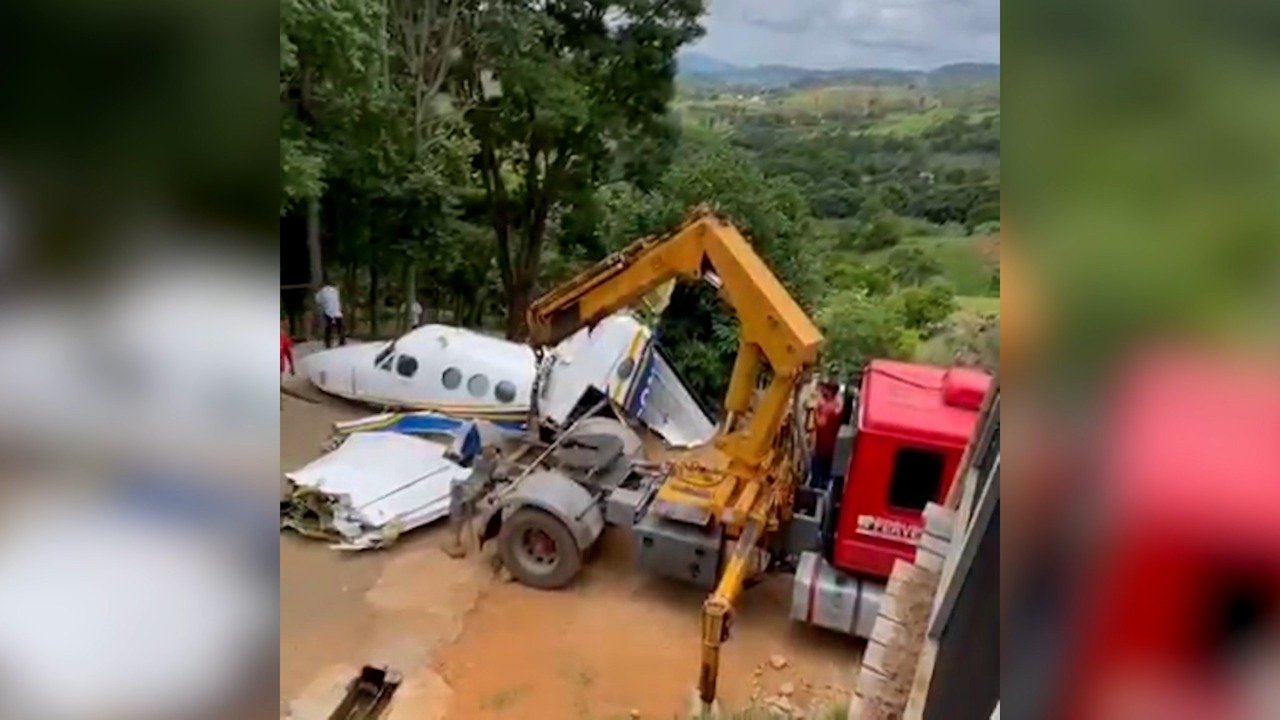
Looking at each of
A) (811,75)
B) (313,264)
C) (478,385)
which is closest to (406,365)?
(478,385)

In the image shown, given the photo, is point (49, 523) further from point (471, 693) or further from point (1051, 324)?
point (471, 693)

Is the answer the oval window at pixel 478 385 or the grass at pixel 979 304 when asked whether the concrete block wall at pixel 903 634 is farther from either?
the oval window at pixel 478 385

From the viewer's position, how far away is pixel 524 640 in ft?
9.64

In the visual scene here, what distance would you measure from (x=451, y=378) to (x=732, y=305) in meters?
1.99

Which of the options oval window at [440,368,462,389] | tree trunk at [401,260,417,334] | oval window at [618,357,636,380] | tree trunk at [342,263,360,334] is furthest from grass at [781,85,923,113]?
tree trunk at [342,263,360,334]

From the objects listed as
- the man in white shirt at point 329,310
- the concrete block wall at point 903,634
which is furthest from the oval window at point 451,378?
the concrete block wall at point 903,634

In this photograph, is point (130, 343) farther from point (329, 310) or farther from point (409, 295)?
point (409, 295)

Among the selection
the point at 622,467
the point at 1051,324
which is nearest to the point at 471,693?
the point at 622,467

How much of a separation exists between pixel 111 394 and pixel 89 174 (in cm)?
11

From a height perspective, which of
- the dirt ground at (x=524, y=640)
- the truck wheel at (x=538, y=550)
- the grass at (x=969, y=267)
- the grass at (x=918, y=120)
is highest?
the grass at (x=918, y=120)

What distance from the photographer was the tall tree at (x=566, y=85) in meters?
5.43

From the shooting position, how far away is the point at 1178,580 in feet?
1.29

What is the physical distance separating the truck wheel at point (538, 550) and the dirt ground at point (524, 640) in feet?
0.17

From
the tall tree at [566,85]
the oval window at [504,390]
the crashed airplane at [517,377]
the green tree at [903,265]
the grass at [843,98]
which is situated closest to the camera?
the grass at [843,98]
